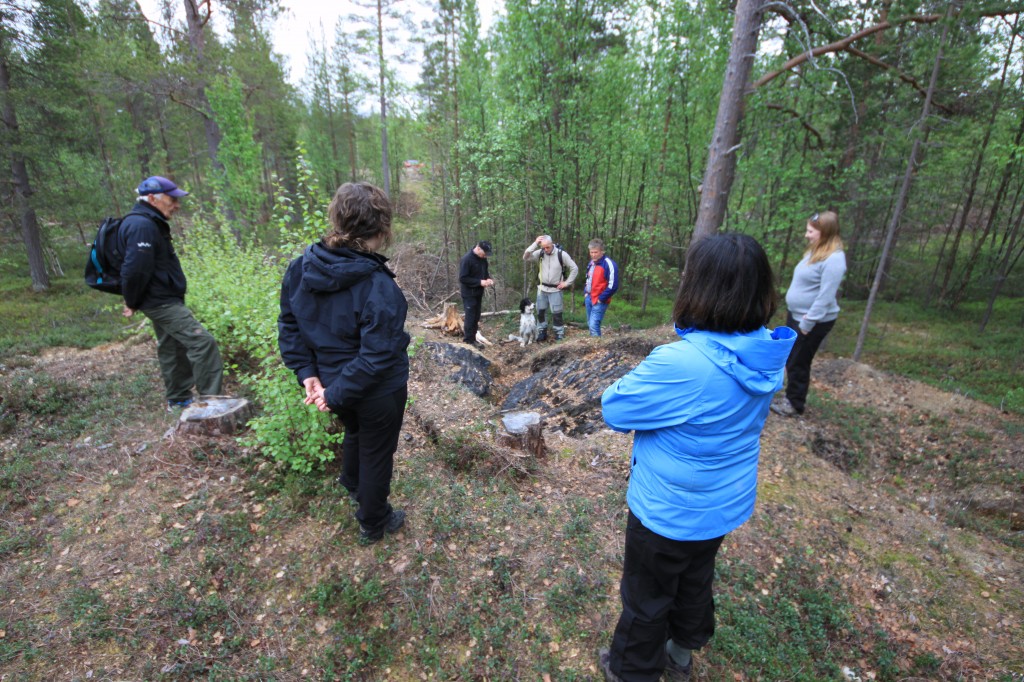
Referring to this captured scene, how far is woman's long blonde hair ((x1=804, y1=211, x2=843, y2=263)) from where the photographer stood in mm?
4207

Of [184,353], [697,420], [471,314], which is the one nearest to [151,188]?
[184,353]

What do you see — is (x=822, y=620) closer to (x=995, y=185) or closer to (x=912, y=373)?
(x=912, y=373)

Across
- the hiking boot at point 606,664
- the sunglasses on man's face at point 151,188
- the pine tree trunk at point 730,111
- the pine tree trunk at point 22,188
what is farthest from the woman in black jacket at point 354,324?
the pine tree trunk at point 22,188

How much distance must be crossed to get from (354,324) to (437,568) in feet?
5.40

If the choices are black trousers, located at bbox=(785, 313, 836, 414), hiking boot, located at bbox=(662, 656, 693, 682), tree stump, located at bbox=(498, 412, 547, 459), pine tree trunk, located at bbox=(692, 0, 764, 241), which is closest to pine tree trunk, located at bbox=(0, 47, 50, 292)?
tree stump, located at bbox=(498, 412, 547, 459)

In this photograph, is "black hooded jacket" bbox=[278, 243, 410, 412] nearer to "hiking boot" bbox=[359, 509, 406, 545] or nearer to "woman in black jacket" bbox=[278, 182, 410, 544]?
"woman in black jacket" bbox=[278, 182, 410, 544]

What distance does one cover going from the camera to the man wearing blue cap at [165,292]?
146 inches

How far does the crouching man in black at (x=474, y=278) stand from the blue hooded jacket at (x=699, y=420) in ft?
19.9

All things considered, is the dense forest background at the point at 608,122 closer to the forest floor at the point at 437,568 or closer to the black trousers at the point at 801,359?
the black trousers at the point at 801,359

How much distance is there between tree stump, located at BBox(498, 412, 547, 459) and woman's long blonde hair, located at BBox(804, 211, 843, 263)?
10.9 feet

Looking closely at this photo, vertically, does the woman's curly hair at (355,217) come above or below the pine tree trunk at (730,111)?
below

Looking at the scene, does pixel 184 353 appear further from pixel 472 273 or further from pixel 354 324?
pixel 472 273

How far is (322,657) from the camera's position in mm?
2209

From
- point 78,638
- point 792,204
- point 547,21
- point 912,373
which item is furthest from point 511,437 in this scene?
point 912,373
